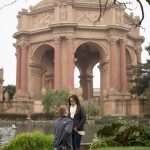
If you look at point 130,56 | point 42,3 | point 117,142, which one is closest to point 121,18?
point 130,56

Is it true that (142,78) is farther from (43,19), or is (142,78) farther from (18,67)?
(18,67)

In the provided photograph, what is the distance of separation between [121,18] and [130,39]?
16.6ft

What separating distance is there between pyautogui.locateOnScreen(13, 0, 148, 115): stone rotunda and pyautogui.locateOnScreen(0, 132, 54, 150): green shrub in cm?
4111

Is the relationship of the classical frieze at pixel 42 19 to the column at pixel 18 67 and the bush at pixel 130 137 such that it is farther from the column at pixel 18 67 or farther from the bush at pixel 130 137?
the bush at pixel 130 137

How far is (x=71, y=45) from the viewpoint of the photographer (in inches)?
2100

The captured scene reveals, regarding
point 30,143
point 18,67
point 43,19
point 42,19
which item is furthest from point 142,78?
point 30,143

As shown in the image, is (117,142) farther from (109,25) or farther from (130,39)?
(130,39)

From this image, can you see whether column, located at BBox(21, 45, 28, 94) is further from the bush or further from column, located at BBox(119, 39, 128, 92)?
the bush

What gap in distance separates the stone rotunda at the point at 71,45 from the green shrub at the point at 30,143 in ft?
135

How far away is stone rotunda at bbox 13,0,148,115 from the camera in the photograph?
2098 inches

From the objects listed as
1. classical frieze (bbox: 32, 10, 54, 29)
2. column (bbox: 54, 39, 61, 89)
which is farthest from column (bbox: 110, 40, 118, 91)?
classical frieze (bbox: 32, 10, 54, 29)

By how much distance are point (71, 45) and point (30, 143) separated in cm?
4269

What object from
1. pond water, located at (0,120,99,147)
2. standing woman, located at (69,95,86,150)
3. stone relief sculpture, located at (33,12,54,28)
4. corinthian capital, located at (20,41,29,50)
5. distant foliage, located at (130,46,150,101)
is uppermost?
stone relief sculpture, located at (33,12,54,28)

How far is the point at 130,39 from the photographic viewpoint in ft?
198
